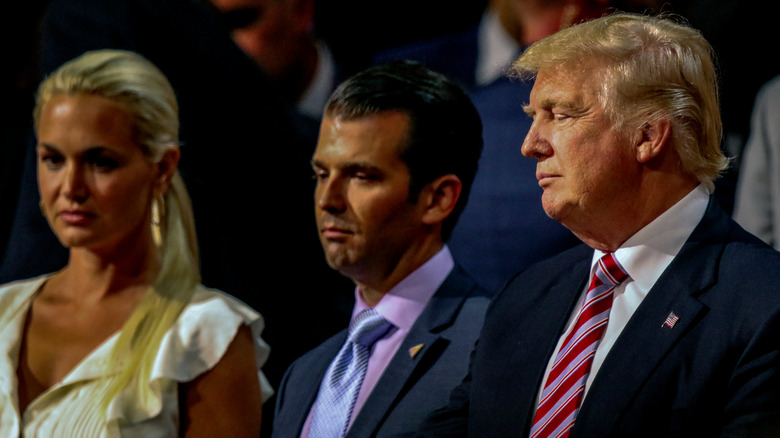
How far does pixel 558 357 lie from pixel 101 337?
1133 millimetres

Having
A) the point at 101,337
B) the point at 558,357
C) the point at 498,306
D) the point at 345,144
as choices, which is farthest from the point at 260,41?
the point at 558,357

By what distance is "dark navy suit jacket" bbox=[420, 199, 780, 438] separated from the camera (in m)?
1.92

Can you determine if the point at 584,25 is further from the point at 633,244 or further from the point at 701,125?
the point at 633,244

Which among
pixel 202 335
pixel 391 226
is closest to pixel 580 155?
pixel 391 226

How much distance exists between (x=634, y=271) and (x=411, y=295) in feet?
2.54

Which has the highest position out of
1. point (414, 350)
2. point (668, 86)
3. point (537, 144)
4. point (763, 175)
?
point (668, 86)

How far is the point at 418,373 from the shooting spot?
8.67 feet

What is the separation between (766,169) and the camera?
324 cm

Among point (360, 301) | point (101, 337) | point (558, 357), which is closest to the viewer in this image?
point (558, 357)

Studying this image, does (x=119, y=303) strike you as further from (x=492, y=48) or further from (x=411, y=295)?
(x=492, y=48)

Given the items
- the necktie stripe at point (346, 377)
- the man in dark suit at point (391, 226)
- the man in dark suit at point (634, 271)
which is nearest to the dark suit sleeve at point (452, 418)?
the man in dark suit at point (634, 271)

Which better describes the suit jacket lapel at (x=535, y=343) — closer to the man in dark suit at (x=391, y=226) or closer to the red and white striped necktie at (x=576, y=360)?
the red and white striped necktie at (x=576, y=360)

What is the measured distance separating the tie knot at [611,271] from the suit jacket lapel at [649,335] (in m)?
0.10

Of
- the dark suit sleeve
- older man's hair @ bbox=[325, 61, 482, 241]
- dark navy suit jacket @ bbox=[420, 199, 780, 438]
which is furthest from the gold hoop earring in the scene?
dark navy suit jacket @ bbox=[420, 199, 780, 438]
